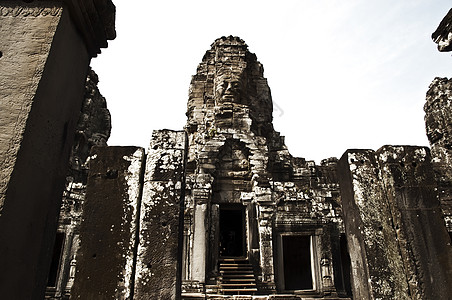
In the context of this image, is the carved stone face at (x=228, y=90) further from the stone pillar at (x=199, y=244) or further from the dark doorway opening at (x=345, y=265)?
the dark doorway opening at (x=345, y=265)

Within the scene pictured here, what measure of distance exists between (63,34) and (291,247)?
13614 millimetres

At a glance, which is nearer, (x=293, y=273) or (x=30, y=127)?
(x=30, y=127)

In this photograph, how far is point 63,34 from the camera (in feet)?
7.87

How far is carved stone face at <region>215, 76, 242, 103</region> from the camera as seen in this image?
16.0m

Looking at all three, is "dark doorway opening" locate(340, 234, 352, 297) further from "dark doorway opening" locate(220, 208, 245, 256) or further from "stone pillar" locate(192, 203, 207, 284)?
"stone pillar" locate(192, 203, 207, 284)

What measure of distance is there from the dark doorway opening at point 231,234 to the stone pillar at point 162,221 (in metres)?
9.98

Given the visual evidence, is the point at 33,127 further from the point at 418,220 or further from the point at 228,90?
the point at 228,90

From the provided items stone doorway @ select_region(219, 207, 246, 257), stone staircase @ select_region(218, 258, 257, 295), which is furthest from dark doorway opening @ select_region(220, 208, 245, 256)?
stone staircase @ select_region(218, 258, 257, 295)

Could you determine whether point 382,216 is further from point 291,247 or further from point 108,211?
point 291,247

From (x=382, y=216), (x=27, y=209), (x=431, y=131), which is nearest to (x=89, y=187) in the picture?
(x=27, y=209)

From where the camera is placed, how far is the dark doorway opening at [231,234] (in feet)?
48.7

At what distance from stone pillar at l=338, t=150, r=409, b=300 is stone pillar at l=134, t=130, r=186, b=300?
250cm

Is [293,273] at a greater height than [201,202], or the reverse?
[201,202]

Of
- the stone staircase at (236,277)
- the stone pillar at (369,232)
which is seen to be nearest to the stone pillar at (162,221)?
the stone pillar at (369,232)
